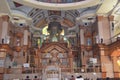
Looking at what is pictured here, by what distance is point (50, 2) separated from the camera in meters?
21.6

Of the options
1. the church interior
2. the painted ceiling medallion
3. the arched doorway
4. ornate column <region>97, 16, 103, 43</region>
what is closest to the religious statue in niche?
the church interior

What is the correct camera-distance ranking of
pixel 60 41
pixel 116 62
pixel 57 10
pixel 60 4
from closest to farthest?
1. pixel 116 62
2. pixel 60 4
3. pixel 57 10
4. pixel 60 41

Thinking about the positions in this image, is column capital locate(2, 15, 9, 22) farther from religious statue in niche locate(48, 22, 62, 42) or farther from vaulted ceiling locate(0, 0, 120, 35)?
religious statue in niche locate(48, 22, 62, 42)

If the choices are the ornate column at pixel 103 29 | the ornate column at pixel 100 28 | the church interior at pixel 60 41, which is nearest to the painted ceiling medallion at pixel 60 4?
the church interior at pixel 60 41

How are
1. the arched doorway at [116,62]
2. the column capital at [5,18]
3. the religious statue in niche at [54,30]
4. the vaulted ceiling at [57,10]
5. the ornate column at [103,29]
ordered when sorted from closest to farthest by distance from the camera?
the arched doorway at [116,62] → the vaulted ceiling at [57,10] → the ornate column at [103,29] → the column capital at [5,18] → the religious statue in niche at [54,30]

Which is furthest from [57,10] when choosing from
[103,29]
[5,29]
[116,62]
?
[116,62]

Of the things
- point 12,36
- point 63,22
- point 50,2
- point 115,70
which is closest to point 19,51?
point 12,36

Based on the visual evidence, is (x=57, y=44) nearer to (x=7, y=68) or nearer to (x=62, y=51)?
(x=62, y=51)

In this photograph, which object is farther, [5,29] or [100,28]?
[100,28]

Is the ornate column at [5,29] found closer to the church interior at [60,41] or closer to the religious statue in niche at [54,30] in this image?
the church interior at [60,41]

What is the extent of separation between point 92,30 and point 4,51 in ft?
34.9

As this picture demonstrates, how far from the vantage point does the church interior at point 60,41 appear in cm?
1836

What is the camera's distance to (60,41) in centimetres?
2452

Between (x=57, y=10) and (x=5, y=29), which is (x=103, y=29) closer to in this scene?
(x=57, y=10)
